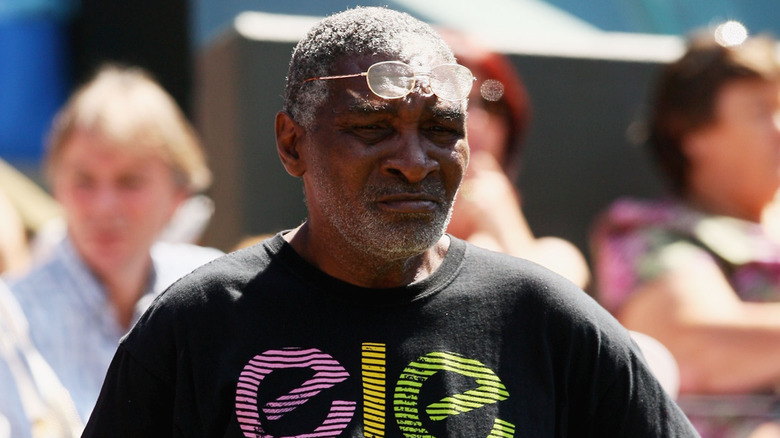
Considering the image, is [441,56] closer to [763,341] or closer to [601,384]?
[601,384]

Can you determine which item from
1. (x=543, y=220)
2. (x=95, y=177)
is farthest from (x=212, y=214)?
(x=543, y=220)

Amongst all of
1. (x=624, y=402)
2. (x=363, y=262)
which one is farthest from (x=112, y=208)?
(x=624, y=402)

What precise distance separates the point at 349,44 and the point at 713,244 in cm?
199

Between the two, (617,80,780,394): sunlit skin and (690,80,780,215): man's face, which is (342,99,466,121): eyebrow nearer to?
(617,80,780,394): sunlit skin

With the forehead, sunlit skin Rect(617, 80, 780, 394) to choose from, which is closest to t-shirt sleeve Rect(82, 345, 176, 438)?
the forehead

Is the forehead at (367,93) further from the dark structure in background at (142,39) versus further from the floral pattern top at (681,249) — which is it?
the dark structure in background at (142,39)

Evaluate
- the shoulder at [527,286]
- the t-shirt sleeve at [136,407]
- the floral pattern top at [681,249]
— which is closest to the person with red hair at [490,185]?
the floral pattern top at [681,249]

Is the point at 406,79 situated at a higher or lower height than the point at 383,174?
higher

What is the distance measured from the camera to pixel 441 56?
204 centimetres

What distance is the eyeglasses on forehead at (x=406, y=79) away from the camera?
1.94m

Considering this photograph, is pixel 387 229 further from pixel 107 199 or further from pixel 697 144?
pixel 697 144

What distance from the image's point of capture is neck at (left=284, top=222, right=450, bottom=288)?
6.65 ft

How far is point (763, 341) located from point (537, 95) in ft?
5.80

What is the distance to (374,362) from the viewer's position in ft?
6.37
